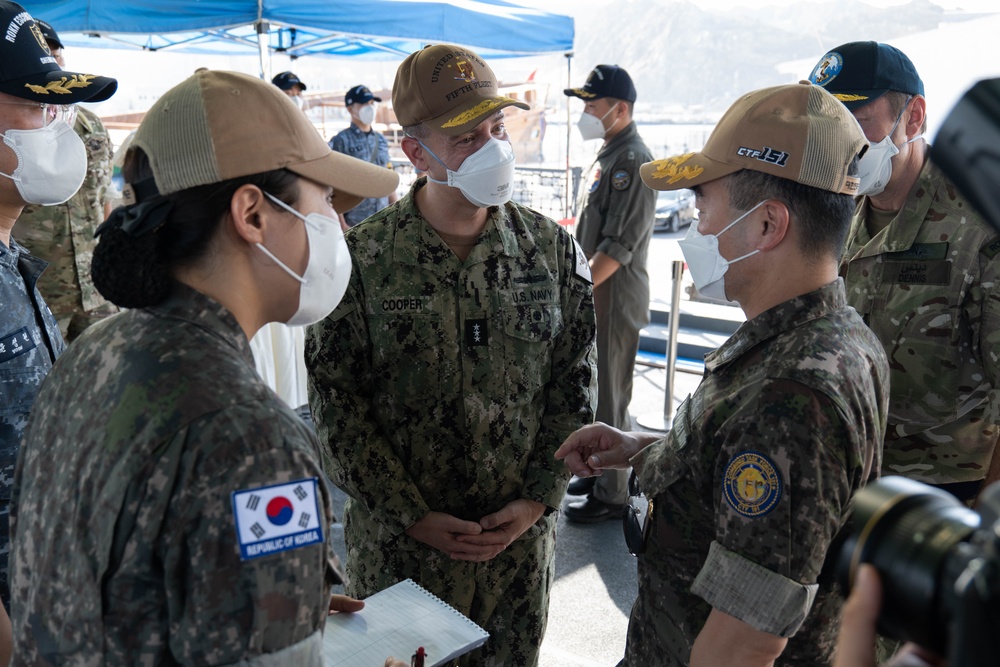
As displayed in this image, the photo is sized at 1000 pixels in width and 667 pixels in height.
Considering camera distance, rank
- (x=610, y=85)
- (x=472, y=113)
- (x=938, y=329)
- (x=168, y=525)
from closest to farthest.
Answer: (x=168, y=525), (x=472, y=113), (x=938, y=329), (x=610, y=85)

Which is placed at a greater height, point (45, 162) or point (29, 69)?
point (29, 69)

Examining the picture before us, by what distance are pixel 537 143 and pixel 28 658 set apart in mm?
16857

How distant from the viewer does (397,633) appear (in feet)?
4.61

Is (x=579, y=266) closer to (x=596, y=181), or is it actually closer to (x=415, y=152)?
(x=415, y=152)

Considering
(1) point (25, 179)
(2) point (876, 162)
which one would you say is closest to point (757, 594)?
(2) point (876, 162)

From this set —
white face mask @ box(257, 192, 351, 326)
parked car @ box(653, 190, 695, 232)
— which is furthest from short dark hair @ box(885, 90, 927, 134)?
parked car @ box(653, 190, 695, 232)

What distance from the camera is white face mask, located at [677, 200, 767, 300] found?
161cm

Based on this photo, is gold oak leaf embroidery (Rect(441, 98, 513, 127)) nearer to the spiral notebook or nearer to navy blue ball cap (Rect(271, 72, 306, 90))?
the spiral notebook

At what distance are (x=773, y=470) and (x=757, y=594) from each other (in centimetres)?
21

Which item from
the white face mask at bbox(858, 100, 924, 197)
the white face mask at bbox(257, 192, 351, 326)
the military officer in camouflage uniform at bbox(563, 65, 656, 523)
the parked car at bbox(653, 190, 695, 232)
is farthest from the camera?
the parked car at bbox(653, 190, 695, 232)

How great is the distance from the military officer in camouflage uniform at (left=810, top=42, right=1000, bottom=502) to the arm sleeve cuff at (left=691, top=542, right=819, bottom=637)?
1084 millimetres

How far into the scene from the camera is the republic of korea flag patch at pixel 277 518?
0.92 metres

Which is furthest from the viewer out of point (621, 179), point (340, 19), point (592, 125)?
point (340, 19)

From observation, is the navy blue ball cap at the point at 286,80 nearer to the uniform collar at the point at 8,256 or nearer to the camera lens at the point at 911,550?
the uniform collar at the point at 8,256
